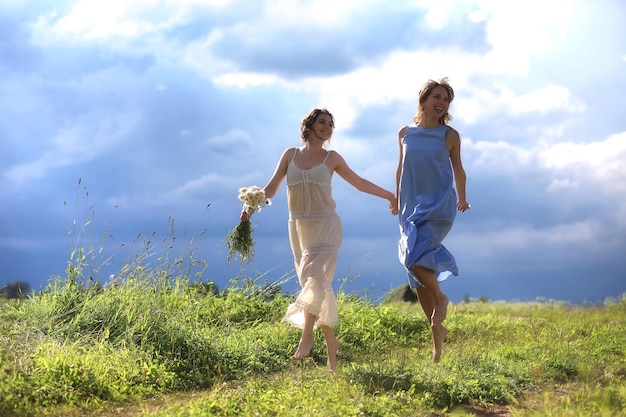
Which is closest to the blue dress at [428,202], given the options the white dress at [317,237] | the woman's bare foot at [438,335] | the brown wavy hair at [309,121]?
the woman's bare foot at [438,335]

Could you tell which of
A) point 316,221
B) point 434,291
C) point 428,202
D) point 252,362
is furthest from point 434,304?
point 252,362

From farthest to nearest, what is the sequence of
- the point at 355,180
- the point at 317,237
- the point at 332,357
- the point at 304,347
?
the point at 355,180 → the point at 304,347 → the point at 317,237 → the point at 332,357

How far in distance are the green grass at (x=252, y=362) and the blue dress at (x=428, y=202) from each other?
98 cm

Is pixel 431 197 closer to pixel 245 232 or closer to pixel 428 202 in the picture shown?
pixel 428 202

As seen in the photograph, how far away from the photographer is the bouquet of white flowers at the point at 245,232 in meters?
7.45

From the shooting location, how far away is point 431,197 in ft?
24.3

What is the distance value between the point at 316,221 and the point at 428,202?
3.77ft

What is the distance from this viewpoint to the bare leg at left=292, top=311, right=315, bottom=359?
725 cm

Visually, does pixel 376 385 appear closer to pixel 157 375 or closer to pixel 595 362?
pixel 157 375

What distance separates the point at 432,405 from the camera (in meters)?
5.97

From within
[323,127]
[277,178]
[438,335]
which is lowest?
[438,335]

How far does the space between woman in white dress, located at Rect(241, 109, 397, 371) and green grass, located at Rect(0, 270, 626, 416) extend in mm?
526

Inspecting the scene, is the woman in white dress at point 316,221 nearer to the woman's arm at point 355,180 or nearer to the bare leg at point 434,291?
the woman's arm at point 355,180

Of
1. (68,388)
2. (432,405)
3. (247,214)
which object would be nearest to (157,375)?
(68,388)
